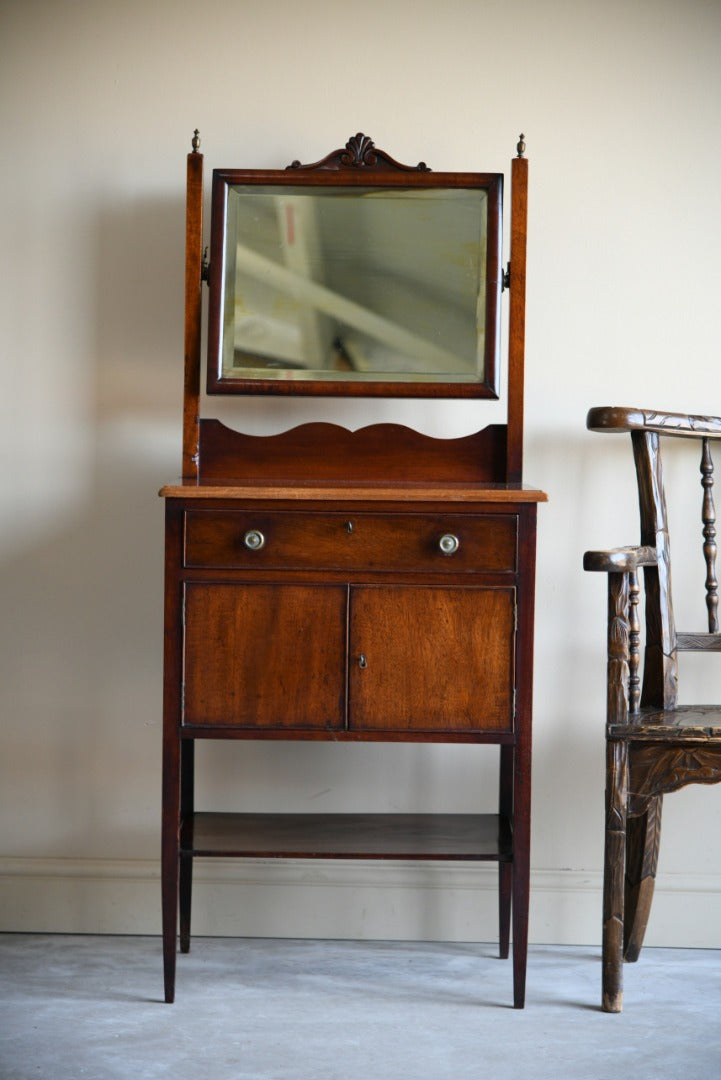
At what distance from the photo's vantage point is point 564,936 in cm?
257

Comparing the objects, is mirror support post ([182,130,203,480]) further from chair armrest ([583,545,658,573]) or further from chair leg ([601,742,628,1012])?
chair leg ([601,742,628,1012])

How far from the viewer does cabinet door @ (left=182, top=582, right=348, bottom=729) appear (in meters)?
2.10

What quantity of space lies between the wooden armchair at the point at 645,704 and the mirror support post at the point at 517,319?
16 centimetres

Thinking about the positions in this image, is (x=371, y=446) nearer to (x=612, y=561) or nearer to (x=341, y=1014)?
(x=612, y=561)

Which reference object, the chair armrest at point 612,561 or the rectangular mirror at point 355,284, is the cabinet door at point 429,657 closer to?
the chair armrest at point 612,561

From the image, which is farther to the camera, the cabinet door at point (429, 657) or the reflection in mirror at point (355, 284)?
the reflection in mirror at point (355, 284)

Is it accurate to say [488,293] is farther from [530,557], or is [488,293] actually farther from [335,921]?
[335,921]

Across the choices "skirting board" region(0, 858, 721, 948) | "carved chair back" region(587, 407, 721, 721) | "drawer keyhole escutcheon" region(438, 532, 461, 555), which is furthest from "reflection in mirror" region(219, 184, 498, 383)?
"skirting board" region(0, 858, 721, 948)

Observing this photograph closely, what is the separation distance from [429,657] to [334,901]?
0.82 metres

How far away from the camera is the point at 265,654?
2.10m

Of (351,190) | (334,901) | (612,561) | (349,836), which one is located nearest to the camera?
(612,561)

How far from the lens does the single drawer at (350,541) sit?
2.10 metres

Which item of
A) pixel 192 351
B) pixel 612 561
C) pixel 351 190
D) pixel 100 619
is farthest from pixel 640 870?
pixel 351 190

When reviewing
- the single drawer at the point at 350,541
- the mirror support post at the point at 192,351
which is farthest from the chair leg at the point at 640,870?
the mirror support post at the point at 192,351
